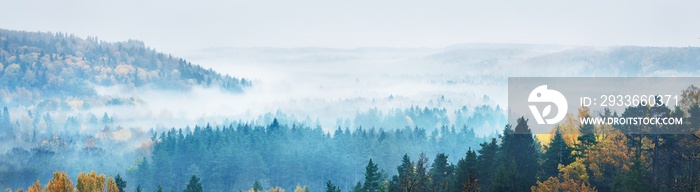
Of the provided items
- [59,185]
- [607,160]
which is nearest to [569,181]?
[607,160]

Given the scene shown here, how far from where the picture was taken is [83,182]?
105 m

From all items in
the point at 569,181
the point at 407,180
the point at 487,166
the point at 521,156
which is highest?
the point at 521,156

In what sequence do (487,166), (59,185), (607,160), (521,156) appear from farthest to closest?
(59,185)
(487,166)
(521,156)
(607,160)

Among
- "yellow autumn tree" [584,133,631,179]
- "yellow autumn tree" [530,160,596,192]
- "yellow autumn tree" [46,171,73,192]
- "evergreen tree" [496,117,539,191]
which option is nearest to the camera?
"yellow autumn tree" [530,160,596,192]

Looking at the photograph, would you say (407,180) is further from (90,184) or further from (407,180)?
(90,184)

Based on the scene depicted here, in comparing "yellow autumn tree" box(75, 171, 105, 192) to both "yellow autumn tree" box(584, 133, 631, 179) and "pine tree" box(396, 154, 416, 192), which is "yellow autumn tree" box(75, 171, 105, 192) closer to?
"pine tree" box(396, 154, 416, 192)

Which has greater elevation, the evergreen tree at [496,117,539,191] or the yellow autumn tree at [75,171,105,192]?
the evergreen tree at [496,117,539,191]

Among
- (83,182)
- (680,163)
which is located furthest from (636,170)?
(83,182)

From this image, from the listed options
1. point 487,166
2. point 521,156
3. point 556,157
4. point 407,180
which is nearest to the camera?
point 407,180

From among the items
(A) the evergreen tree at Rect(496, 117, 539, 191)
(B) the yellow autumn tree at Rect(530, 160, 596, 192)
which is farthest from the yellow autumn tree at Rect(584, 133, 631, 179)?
(A) the evergreen tree at Rect(496, 117, 539, 191)

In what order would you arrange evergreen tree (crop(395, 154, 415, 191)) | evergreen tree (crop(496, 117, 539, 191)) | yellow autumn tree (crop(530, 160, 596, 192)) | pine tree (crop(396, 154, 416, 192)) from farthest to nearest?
1. evergreen tree (crop(496, 117, 539, 191))
2. yellow autumn tree (crop(530, 160, 596, 192))
3. evergreen tree (crop(395, 154, 415, 191))
4. pine tree (crop(396, 154, 416, 192))

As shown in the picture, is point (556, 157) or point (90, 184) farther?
point (90, 184)

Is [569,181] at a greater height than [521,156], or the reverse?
[521,156]

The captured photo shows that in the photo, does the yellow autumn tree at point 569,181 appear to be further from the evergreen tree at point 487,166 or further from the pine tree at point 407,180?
the pine tree at point 407,180
